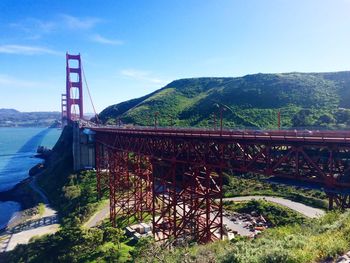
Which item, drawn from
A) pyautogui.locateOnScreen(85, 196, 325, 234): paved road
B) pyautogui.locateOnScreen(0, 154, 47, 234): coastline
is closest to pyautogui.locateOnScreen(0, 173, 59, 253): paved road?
pyautogui.locateOnScreen(0, 154, 47, 234): coastline

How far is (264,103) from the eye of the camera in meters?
83.6

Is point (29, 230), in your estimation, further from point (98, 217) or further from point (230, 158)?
point (230, 158)

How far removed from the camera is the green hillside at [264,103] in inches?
2685

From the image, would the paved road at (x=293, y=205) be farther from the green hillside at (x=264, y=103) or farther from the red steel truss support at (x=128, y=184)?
the green hillside at (x=264, y=103)

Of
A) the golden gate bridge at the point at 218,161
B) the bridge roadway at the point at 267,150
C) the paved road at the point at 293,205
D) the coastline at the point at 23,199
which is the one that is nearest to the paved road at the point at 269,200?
the paved road at the point at 293,205

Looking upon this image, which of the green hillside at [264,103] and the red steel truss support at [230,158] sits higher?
the green hillside at [264,103]

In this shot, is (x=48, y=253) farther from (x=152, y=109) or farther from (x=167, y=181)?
(x=152, y=109)

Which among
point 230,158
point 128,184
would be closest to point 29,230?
point 128,184

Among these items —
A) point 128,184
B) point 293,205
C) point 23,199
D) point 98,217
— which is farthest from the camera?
point 23,199

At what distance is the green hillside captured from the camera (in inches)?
2685

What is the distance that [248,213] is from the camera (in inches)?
1380

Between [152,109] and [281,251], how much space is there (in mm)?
92733

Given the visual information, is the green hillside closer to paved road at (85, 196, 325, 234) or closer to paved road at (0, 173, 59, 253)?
paved road at (85, 196, 325, 234)

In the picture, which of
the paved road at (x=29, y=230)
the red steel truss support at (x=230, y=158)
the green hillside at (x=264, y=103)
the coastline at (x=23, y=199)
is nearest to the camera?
the red steel truss support at (x=230, y=158)
